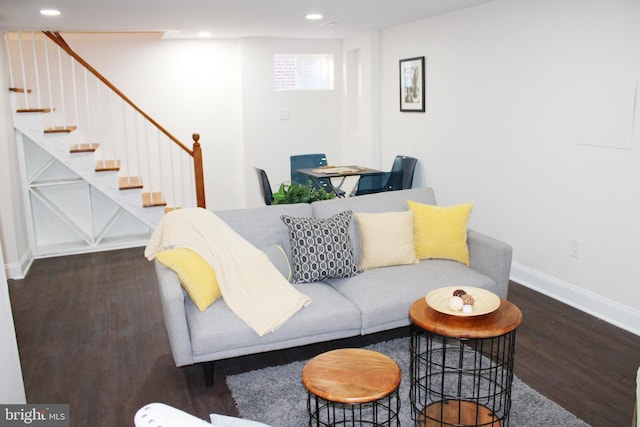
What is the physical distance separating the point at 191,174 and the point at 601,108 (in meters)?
4.99

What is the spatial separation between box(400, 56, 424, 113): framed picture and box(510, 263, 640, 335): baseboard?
7.11 feet

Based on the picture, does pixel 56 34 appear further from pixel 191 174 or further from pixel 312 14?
pixel 312 14

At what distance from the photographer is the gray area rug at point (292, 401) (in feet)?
8.96

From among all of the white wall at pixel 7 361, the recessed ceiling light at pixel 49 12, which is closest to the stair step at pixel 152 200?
the recessed ceiling light at pixel 49 12

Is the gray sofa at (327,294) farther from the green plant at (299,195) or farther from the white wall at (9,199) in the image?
the white wall at (9,199)

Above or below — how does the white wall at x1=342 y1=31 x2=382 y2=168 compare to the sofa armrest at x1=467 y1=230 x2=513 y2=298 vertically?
above

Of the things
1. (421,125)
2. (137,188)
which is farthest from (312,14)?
(137,188)

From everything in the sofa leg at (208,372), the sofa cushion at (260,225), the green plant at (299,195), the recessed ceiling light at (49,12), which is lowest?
the sofa leg at (208,372)

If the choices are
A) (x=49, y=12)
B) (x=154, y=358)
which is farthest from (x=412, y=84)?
(x=154, y=358)

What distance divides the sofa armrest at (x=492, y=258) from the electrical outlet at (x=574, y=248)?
84 centimetres

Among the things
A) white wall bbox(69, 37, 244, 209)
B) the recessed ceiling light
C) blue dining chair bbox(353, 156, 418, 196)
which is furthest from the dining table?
the recessed ceiling light

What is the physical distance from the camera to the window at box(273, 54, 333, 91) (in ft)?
24.3

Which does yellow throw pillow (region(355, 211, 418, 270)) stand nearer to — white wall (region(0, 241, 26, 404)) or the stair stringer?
white wall (region(0, 241, 26, 404))

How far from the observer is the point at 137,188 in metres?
6.05
